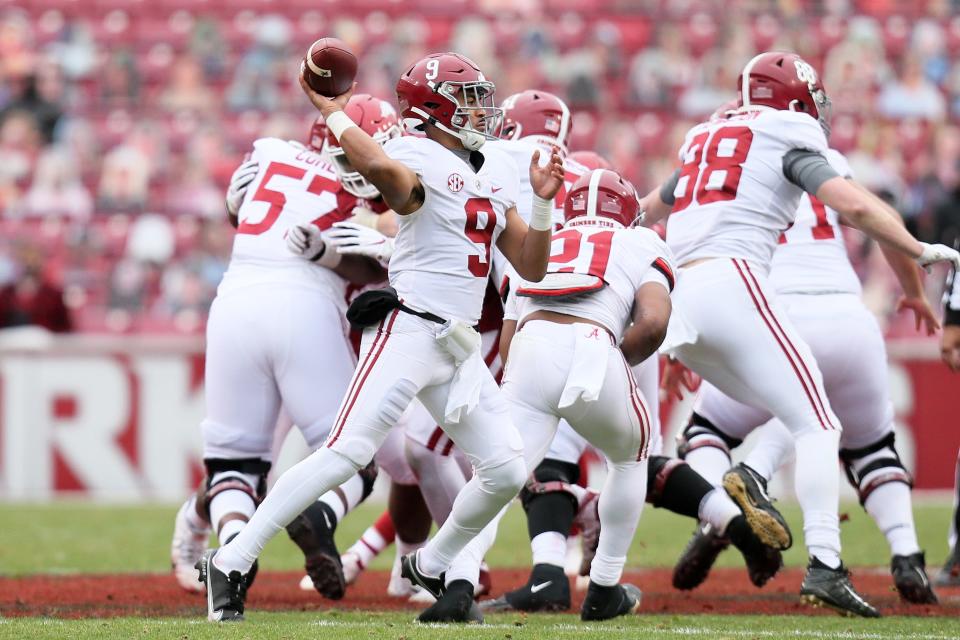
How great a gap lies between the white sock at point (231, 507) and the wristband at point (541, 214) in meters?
1.76

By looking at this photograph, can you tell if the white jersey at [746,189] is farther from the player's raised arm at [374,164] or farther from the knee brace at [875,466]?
the player's raised arm at [374,164]

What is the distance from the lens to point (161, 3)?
54.4 ft

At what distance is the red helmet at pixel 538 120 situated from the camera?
22.2 feet

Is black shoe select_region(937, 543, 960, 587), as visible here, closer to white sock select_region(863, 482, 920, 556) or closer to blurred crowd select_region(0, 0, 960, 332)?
white sock select_region(863, 482, 920, 556)

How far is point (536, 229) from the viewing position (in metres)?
5.00

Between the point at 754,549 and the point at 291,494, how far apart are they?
1.96 metres

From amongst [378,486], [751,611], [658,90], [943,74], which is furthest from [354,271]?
[943,74]

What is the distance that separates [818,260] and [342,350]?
2.16 m

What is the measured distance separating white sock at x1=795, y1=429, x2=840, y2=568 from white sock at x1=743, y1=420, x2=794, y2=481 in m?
0.80

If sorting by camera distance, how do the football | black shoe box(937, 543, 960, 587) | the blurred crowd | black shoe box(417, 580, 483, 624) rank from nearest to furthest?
the football < black shoe box(417, 580, 483, 624) < black shoe box(937, 543, 960, 587) < the blurred crowd

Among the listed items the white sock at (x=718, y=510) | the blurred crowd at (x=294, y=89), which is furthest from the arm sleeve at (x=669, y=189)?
the blurred crowd at (x=294, y=89)

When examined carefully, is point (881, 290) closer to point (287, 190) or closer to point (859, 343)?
point (859, 343)

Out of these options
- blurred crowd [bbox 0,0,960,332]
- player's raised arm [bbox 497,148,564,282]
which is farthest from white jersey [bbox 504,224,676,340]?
blurred crowd [bbox 0,0,960,332]

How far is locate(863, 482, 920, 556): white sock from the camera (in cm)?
632
